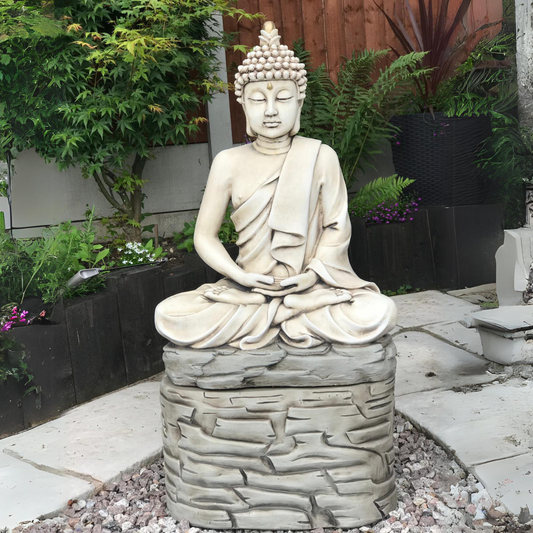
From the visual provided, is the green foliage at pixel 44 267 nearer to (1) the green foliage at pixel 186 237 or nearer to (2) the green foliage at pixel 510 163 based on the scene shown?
(1) the green foliage at pixel 186 237

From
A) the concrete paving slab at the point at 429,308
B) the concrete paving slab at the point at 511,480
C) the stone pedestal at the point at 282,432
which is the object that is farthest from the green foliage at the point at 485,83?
the stone pedestal at the point at 282,432

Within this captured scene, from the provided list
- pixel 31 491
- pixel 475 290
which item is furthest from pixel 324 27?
pixel 31 491

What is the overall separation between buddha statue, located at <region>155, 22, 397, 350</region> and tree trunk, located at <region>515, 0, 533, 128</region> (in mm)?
3026

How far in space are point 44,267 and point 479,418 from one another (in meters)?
2.44

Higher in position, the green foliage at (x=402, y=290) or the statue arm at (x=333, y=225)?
the statue arm at (x=333, y=225)

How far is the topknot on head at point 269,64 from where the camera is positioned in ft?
8.84

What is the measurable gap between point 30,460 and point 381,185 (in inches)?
136

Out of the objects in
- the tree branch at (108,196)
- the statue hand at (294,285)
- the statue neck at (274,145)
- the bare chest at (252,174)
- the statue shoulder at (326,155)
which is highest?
the statue neck at (274,145)

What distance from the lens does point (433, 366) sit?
406cm

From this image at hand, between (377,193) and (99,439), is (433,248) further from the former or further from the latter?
(99,439)

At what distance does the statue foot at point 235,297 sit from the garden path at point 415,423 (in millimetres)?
961

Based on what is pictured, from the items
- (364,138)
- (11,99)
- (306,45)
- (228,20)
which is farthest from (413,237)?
(11,99)

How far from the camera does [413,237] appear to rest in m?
5.79

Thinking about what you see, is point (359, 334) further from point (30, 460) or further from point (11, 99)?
point (11, 99)
